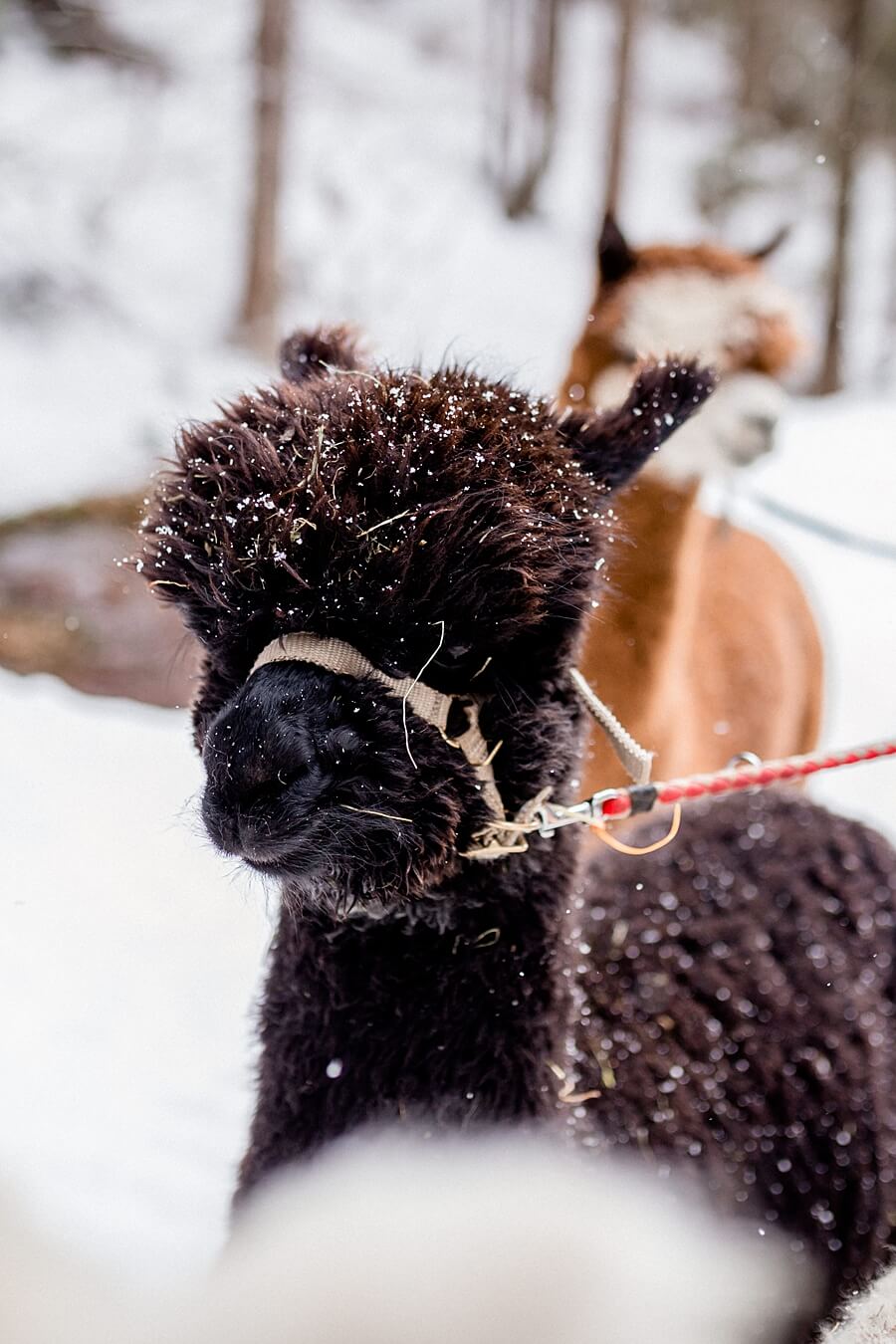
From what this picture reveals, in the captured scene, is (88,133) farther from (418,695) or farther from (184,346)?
(418,695)

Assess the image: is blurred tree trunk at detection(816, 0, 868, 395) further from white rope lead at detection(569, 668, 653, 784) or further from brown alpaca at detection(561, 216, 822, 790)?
white rope lead at detection(569, 668, 653, 784)

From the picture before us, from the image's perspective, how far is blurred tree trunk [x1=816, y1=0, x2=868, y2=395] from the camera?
789 centimetres

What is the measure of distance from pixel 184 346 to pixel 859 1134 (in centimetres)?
612

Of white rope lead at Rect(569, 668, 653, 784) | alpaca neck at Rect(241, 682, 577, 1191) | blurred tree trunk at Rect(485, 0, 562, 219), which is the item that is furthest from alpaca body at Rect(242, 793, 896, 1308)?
blurred tree trunk at Rect(485, 0, 562, 219)

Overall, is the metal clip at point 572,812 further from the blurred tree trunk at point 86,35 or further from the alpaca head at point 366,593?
the blurred tree trunk at point 86,35

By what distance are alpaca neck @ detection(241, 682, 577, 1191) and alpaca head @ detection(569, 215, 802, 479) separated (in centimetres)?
188

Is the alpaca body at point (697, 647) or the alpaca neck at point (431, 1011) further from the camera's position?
the alpaca body at point (697, 647)

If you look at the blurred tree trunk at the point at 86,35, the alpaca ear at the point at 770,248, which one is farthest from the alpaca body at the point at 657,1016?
the blurred tree trunk at the point at 86,35

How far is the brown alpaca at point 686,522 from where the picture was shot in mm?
2891

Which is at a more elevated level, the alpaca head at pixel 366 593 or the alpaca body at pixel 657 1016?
the alpaca head at pixel 366 593

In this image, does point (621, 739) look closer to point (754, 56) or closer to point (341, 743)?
point (341, 743)

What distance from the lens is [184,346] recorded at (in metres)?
6.61

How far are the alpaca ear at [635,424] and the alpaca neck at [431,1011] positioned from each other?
1.19ft

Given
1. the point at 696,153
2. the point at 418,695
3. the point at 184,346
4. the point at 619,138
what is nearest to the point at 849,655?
the point at 418,695
